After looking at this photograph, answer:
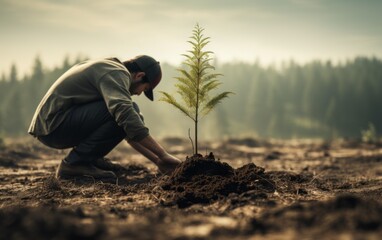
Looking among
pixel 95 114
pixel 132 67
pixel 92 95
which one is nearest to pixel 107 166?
pixel 95 114

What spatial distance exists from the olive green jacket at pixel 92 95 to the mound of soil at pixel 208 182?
2.41 ft

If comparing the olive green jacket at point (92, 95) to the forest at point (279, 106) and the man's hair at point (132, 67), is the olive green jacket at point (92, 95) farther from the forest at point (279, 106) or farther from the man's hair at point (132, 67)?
the forest at point (279, 106)

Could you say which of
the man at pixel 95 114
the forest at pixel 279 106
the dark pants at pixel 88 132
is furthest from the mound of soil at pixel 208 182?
the forest at pixel 279 106

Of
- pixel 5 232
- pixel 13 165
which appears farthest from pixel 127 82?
pixel 13 165

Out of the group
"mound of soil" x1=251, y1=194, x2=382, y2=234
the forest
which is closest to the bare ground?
"mound of soil" x1=251, y1=194, x2=382, y2=234

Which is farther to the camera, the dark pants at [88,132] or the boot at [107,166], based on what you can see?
the boot at [107,166]

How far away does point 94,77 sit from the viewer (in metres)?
4.93

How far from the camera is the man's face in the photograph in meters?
5.44

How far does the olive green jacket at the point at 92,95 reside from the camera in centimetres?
461

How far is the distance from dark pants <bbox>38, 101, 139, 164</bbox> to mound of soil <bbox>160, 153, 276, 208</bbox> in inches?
47.0

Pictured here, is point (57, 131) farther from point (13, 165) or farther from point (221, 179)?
point (13, 165)

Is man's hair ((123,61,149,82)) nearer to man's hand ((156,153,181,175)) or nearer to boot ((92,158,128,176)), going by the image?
man's hand ((156,153,181,175))

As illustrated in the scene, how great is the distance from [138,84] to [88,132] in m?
1.01

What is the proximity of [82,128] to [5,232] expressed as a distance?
3.24 metres
